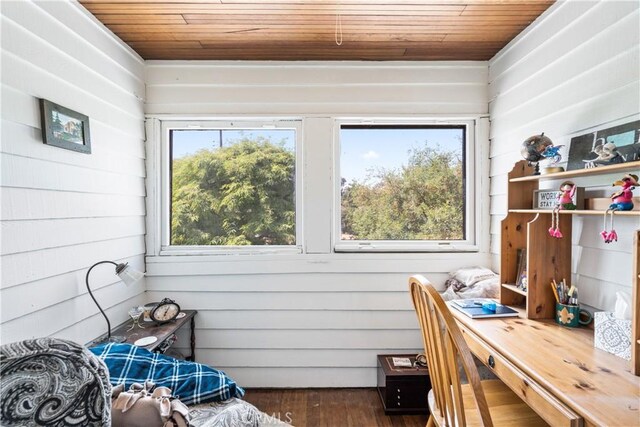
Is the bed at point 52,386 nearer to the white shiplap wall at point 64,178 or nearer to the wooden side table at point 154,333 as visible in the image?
the white shiplap wall at point 64,178

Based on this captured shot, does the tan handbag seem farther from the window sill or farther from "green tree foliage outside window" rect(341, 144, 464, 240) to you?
"green tree foliage outside window" rect(341, 144, 464, 240)

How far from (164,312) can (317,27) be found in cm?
197

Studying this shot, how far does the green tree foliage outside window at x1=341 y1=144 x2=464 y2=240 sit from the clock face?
4.19ft

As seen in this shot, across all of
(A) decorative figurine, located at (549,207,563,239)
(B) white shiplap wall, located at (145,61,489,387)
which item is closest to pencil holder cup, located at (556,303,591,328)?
(A) decorative figurine, located at (549,207,563,239)

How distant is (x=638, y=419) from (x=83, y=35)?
2688 mm

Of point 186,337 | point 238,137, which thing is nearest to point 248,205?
point 238,137

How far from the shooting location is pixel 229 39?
2.09 m

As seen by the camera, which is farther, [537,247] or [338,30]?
[338,30]

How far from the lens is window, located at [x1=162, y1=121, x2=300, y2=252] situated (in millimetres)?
2432

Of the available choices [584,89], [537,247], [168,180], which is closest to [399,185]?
[537,247]

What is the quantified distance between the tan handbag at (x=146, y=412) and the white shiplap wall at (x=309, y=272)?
1.24 meters

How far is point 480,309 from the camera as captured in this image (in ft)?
5.72

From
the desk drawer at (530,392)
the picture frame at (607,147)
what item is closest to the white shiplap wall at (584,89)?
the picture frame at (607,147)

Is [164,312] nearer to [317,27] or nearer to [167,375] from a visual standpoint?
[167,375]
